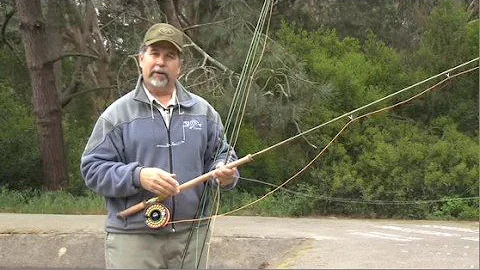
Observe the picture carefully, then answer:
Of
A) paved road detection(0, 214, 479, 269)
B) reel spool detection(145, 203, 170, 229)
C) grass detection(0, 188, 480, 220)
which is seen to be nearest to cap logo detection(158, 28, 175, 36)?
reel spool detection(145, 203, 170, 229)

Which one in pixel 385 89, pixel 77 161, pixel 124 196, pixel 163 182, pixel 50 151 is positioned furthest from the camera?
pixel 77 161

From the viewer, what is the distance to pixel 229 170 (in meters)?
2.76

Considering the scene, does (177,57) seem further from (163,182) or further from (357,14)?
(357,14)

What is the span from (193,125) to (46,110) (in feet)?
31.1

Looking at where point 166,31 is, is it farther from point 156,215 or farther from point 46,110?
point 46,110

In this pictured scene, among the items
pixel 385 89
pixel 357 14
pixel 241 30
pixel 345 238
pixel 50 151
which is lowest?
pixel 345 238

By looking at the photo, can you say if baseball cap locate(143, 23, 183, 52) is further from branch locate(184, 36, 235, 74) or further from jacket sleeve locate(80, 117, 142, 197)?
branch locate(184, 36, 235, 74)

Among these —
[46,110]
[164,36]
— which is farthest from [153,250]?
[46,110]

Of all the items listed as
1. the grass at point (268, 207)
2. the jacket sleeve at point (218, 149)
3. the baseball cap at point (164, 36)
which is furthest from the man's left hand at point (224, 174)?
the grass at point (268, 207)

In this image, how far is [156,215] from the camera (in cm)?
278

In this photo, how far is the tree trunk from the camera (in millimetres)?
11586

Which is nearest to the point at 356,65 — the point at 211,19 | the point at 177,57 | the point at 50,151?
→ the point at 211,19

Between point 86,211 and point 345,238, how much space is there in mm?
4482

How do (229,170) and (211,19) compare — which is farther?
(211,19)
